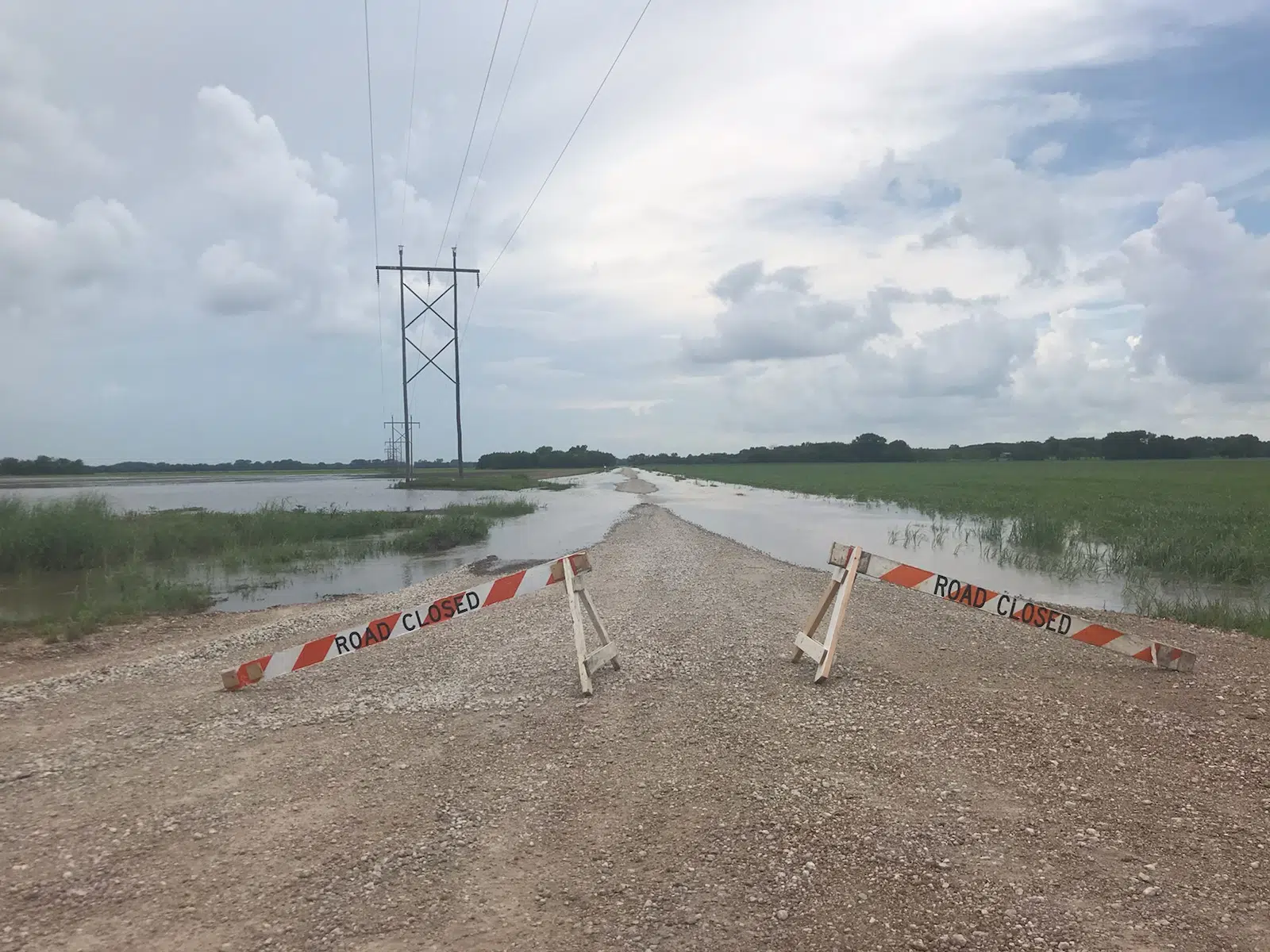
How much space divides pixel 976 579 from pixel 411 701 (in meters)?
14.9

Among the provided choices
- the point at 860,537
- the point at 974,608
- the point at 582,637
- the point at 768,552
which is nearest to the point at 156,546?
the point at 768,552

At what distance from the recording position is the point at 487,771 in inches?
244

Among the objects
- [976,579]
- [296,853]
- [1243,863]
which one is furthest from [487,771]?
[976,579]

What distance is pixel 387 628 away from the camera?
8023mm

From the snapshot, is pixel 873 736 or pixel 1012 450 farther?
pixel 1012 450

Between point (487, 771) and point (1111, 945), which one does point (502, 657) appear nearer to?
point (487, 771)

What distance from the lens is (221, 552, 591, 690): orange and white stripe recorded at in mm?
7988

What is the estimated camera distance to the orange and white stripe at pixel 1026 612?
798cm

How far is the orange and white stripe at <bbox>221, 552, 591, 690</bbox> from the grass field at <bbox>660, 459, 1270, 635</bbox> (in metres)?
10.6

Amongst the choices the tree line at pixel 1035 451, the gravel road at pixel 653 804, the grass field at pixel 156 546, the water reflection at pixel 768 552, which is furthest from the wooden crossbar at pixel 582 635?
the tree line at pixel 1035 451

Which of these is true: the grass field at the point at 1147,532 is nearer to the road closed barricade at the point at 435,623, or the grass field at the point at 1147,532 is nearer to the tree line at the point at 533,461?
the road closed barricade at the point at 435,623

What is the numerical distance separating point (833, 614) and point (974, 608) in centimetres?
138

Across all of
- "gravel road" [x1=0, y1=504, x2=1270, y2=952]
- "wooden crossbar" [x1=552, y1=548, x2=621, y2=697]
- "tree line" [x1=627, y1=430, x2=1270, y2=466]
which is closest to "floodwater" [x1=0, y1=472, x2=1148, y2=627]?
"gravel road" [x1=0, y1=504, x2=1270, y2=952]

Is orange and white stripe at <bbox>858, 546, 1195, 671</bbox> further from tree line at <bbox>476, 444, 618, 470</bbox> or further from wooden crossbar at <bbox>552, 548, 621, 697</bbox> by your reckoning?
tree line at <bbox>476, 444, 618, 470</bbox>
